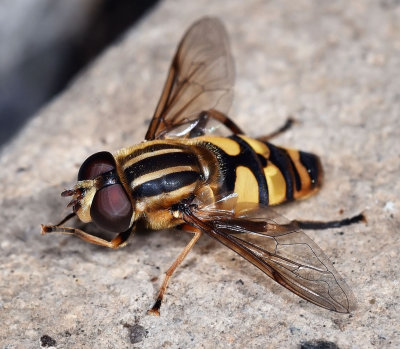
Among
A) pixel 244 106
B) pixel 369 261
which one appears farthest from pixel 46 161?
pixel 369 261

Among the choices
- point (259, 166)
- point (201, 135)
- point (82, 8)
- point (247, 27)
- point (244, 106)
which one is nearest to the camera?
point (259, 166)

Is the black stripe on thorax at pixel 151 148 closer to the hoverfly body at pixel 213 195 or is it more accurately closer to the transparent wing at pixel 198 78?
the hoverfly body at pixel 213 195

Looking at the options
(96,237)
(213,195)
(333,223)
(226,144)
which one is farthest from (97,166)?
(333,223)

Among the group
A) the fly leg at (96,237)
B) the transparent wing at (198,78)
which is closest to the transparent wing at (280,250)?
the fly leg at (96,237)

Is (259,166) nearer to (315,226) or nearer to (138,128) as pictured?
(315,226)

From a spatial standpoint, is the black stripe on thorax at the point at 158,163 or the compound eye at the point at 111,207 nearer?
the compound eye at the point at 111,207

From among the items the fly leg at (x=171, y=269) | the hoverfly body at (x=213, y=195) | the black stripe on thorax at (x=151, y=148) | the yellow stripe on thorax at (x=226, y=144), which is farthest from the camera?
the yellow stripe on thorax at (x=226, y=144)

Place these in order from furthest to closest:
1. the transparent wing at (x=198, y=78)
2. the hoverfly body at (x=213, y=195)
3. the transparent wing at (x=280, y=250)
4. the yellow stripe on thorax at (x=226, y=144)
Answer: the transparent wing at (x=198, y=78) → the yellow stripe on thorax at (x=226, y=144) → the hoverfly body at (x=213, y=195) → the transparent wing at (x=280, y=250)
